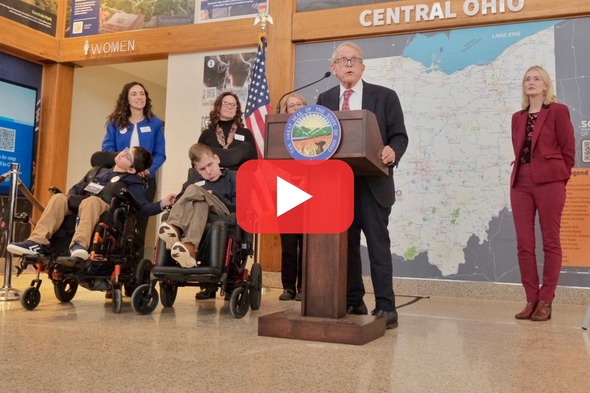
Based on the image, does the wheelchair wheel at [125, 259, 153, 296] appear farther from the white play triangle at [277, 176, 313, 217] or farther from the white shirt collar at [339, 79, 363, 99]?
the white shirt collar at [339, 79, 363, 99]

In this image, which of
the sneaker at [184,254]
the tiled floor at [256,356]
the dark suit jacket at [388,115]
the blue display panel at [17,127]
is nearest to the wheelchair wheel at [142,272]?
the tiled floor at [256,356]

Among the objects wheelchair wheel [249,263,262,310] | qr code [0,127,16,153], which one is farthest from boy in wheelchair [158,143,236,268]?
qr code [0,127,16,153]

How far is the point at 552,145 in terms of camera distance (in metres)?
3.14

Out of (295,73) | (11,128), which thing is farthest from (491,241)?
(11,128)

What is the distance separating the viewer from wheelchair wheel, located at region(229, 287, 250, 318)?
9.10ft

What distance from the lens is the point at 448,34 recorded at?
4676 millimetres

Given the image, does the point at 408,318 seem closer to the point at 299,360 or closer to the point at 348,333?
the point at 348,333

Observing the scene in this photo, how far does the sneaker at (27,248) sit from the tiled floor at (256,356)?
0.99 ft

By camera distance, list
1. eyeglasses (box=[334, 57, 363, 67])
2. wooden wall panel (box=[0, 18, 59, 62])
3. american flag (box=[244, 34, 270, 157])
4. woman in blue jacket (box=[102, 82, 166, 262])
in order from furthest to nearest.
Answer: wooden wall panel (box=[0, 18, 59, 62])
american flag (box=[244, 34, 270, 157])
woman in blue jacket (box=[102, 82, 166, 262])
eyeglasses (box=[334, 57, 363, 67])

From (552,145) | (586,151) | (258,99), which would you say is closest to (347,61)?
(552,145)

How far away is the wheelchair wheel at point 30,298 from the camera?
288 centimetres

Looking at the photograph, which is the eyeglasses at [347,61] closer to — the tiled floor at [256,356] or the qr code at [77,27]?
the tiled floor at [256,356]

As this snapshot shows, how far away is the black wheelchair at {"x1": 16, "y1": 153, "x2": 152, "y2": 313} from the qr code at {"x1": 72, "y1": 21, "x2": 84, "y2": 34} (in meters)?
3.68

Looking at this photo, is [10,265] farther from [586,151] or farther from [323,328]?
[586,151]
